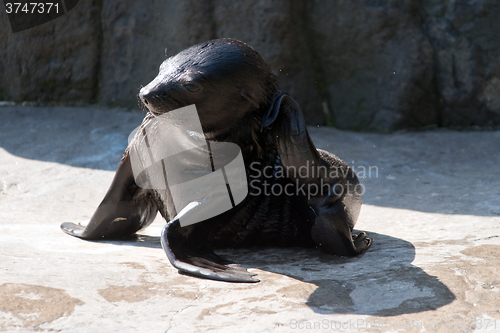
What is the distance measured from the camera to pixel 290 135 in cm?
218

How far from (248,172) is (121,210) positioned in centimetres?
75

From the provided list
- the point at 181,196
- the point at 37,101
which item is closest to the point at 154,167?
the point at 181,196

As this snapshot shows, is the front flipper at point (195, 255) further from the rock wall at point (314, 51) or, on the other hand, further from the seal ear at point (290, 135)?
the rock wall at point (314, 51)

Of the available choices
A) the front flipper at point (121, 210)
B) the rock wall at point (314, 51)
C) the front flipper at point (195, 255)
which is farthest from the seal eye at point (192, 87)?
the rock wall at point (314, 51)

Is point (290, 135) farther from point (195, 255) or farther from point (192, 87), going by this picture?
point (195, 255)

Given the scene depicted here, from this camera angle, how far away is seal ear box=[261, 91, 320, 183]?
2176 millimetres

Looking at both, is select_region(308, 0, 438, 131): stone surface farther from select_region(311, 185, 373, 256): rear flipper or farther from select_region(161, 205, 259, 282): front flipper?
select_region(161, 205, 259, 282): front flipper

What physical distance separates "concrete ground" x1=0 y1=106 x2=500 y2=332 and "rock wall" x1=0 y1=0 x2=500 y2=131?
2.24 meters

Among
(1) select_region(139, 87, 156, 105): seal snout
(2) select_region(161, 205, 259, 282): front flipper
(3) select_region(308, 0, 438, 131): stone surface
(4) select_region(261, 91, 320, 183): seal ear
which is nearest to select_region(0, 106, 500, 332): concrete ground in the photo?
(2) select_region(161, 205, 259, 282): front flipper

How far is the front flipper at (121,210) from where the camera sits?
2658 mm

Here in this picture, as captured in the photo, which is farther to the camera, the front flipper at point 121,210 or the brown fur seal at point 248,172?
the front flipper at point 121,210

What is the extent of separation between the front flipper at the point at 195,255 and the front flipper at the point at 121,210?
52 cm

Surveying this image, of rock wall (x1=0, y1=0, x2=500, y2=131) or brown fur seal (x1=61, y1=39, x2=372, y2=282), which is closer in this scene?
brown fur seal (x1=61, y1=39, x2=372, y2=282)

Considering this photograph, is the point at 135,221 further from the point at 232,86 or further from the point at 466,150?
the point at 466,150
